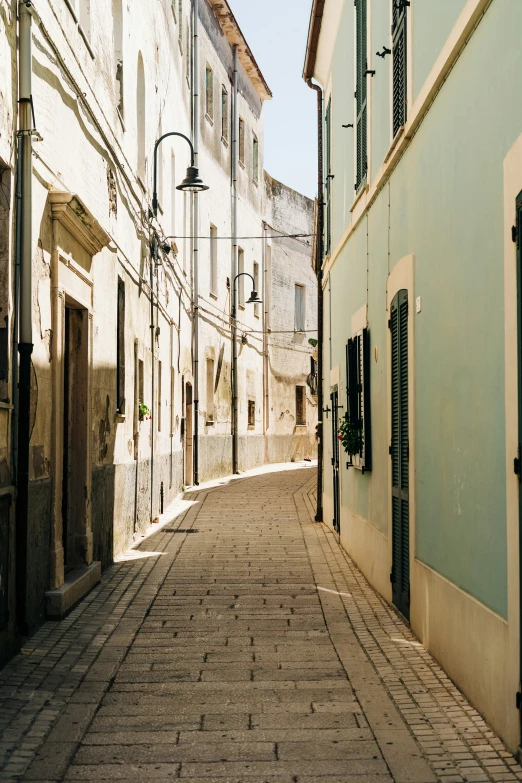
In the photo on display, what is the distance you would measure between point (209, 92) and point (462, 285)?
2003cm

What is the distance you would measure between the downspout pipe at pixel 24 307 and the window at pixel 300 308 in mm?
27158

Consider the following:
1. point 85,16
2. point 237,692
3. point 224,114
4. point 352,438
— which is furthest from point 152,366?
point 224,114

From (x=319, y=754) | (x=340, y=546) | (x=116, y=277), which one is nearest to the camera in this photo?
(x=319, y=754)

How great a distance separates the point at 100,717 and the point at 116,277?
691 centimetres

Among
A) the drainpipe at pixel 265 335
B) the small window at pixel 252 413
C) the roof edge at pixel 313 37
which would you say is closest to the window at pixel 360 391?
the roof edge at pixel 313 37

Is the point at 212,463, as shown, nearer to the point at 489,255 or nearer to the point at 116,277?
the point at 116,277

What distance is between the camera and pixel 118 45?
12.2 metres

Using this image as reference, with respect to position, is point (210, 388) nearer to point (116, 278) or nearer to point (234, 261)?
point (234, 261)

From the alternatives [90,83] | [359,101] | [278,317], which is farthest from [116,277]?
[278,317]

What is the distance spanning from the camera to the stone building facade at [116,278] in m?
7.59

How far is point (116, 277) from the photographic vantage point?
38.5ft

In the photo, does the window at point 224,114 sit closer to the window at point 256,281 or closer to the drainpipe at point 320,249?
the window at point 256,281

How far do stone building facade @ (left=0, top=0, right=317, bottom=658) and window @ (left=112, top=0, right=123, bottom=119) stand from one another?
2 cm

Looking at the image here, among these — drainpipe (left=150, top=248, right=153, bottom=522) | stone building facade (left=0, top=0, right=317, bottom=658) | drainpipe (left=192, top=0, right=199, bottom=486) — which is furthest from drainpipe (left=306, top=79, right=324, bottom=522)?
drainpipe (left=192, top=0, right=199, bottom=486)
